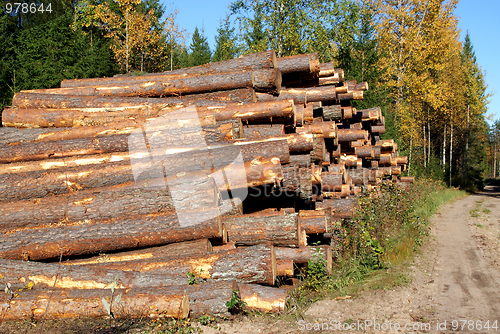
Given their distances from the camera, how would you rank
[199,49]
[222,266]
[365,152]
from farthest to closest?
[199,49], [365,152], [222,266]

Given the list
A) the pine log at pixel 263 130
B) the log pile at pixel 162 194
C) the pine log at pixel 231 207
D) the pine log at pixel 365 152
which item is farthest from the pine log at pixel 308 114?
the pine log at pixel 365 152

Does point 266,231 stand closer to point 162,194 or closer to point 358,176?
point 162,194

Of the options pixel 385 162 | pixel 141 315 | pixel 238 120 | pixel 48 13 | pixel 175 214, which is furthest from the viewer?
pixel 48 13

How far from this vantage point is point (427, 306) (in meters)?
6.15

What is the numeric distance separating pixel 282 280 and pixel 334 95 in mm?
5357

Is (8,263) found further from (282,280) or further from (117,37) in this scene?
(117,37)

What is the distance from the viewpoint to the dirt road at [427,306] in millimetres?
5324

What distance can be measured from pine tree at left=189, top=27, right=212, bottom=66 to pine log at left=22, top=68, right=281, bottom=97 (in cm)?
2314

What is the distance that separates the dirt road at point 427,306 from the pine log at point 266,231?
1099 millimetres

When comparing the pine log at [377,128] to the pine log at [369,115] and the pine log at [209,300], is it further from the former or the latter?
the pine log at [209,300]

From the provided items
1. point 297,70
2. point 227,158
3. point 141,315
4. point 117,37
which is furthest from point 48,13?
point 141,315

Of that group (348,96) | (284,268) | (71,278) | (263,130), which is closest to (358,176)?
(348,96)

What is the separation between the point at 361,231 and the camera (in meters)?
8.16

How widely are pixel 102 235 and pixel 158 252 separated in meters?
0.81
